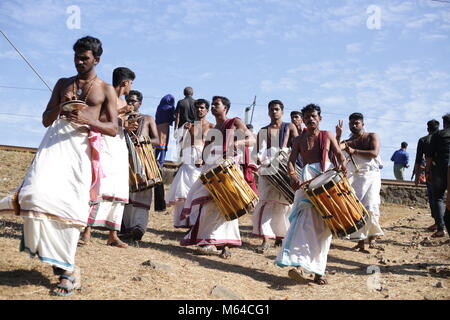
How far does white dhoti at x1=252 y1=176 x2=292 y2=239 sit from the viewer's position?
27.6 ft

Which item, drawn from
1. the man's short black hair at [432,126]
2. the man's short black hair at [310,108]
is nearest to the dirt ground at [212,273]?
the man's short black hair at [310,108]

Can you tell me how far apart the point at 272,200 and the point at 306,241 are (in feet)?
8.23

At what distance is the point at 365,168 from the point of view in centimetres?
887

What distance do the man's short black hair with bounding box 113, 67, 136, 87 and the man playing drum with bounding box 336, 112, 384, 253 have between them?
366 cm

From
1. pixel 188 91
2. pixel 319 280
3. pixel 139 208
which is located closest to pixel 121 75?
pixel 139 208

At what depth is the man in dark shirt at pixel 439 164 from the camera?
9.79m

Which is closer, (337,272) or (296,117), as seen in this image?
(337,272)

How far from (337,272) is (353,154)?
8.56 ft

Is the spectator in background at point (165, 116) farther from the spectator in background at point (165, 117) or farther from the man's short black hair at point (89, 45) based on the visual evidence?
the man's short black hair at point (89, 45)

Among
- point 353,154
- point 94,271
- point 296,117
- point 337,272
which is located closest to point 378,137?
point 353,154

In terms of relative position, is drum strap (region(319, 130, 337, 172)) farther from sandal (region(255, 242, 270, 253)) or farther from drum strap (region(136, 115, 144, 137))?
drum strap (region(136, 115, 144, 137))

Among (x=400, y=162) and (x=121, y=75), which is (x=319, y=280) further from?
(x=400, y=162)

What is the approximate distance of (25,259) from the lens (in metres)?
5.38

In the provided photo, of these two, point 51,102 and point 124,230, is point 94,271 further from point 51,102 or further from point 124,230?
point 124,230
